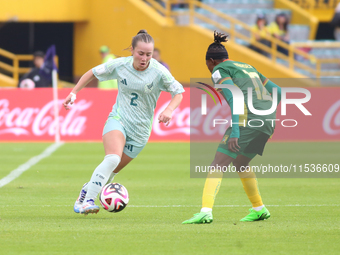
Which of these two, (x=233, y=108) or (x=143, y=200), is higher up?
(x=233, y=108)

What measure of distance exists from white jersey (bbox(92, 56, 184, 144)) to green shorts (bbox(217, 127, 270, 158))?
2.59ft

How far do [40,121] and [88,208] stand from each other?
10.5 metres

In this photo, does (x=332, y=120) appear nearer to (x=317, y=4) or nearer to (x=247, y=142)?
(x=247, y=142)

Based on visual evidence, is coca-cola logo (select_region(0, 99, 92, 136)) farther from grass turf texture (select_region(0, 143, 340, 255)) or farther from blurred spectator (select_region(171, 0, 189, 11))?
blurred spectator (select_region(171, 0, 189, 11))

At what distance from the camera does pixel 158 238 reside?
580 centimetres

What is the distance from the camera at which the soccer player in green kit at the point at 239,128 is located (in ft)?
21.2

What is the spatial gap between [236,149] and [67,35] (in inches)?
869

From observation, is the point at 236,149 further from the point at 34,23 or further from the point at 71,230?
the point at 34,23

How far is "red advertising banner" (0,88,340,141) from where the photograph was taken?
54.1ft

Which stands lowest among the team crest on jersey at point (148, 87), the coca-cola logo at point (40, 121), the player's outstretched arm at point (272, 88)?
the coca-cola logo at point (40, 121)

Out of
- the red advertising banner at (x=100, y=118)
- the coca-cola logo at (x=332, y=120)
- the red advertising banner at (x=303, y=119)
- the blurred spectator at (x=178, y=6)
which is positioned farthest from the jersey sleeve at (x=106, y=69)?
the blurred spectator at (x=178, y=6)

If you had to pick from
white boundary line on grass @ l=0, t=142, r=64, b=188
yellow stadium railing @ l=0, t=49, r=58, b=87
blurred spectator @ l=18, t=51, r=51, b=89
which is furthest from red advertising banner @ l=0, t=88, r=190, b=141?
yellow stadium railing @ l=0, t=49, r=58, b=87

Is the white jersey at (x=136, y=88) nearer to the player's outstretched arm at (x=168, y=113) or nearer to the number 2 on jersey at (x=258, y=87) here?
the player's outstretched arm at (x=168, y=113)

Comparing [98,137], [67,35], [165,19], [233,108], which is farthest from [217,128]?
[67,35]
